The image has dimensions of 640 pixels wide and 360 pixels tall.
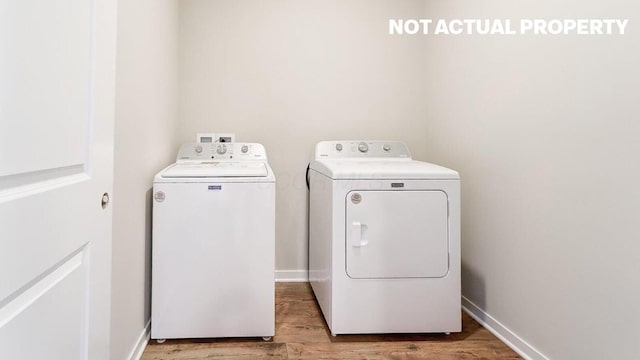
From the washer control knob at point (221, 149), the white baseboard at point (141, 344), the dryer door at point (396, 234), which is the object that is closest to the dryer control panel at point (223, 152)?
the washer control knob at point (221, 149)

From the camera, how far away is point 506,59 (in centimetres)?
187

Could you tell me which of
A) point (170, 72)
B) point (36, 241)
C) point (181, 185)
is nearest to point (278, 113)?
point (170, 72)

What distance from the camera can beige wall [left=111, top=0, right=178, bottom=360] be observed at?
57.2 inches

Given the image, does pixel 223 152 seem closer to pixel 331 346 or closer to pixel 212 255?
pixel 212 255

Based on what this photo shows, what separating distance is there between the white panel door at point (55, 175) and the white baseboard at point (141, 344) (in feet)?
2.17

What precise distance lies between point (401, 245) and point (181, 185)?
1.11 meters

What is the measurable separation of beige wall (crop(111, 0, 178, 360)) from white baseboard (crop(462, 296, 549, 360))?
5.66ft

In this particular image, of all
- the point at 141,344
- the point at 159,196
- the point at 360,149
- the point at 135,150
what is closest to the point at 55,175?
the point at 135,150

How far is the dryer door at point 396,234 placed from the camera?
1.87 meters

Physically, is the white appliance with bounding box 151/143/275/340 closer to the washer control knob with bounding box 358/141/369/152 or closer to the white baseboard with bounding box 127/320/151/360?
the white baseboard with bounding box 127/320/151/360

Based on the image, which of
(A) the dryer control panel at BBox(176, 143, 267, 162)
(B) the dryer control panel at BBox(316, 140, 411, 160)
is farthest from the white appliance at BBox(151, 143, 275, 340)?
(B) the dryer control panel at BBox(316, 140, 411, 160)

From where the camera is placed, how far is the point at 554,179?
1559 millimetres

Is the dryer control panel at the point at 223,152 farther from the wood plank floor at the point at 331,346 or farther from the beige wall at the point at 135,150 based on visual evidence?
the wood plank floor at the point at 331,346

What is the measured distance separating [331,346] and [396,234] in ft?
2.05
